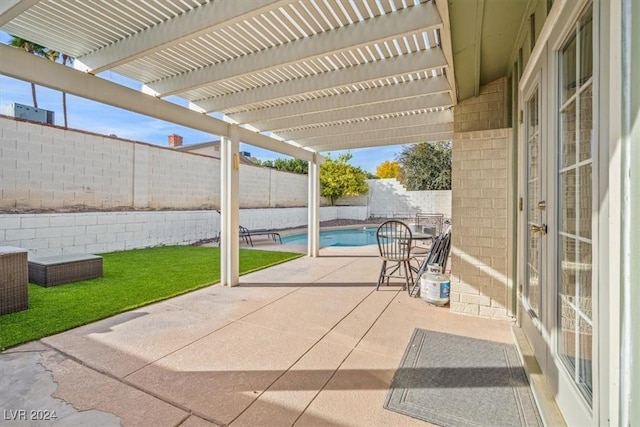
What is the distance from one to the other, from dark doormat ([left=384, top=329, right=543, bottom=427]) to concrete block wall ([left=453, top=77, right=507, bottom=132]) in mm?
2527

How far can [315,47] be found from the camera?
2.99 m

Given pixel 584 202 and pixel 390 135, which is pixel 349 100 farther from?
pixel 584 202

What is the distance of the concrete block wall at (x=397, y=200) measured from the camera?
736 inches

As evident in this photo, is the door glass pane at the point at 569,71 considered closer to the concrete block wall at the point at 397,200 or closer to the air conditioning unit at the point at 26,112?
the air conditioning unit at the point at 26,112

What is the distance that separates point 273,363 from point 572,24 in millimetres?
3007

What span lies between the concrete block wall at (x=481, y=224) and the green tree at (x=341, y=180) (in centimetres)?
1628

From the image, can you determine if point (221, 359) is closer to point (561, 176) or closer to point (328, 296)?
point (328, 296)

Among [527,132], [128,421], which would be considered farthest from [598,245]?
[128,421]

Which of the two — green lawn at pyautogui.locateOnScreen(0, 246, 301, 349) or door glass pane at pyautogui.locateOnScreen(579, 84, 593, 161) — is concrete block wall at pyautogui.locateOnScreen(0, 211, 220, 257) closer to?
green lawn at pyautogui.locateOnScreen(0, 246, 301, 349)

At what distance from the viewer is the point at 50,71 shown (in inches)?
115

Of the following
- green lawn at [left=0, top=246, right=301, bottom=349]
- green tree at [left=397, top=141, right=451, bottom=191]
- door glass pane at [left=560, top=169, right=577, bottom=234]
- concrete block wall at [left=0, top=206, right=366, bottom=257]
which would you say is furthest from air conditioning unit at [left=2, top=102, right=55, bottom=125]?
green tree at [left=397, top=141, right=451, bottom=191]

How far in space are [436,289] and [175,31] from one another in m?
3.94

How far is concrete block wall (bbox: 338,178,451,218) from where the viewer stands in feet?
61.3

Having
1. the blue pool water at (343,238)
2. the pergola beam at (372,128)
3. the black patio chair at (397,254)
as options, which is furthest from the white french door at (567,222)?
the blue pool water at (343,238)
